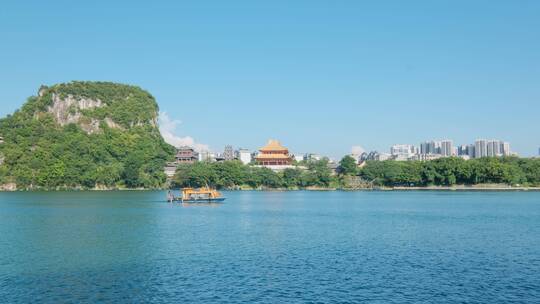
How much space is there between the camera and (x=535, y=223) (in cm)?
3569

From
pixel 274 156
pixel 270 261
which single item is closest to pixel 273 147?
pixel 274 156

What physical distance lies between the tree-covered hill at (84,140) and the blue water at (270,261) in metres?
65.9

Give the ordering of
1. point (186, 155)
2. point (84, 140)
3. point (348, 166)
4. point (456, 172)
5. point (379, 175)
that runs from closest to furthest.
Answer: point (456, 172)
point (379, 175)
point (348, 166)
point (84, 140)
point (186, 155)

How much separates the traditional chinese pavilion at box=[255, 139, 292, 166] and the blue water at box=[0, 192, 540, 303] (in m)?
78.5

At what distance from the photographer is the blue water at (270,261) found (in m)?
16.2

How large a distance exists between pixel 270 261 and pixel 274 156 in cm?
9491

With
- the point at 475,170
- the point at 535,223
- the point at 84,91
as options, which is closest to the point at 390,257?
the point at 535,223

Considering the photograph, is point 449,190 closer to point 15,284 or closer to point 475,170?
point 475,170

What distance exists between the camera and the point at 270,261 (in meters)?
21.4

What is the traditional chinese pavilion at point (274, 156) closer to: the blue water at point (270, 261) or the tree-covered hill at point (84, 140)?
the tree-covered hill at point (84, 140)

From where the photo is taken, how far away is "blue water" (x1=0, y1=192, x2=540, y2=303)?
16.2 m

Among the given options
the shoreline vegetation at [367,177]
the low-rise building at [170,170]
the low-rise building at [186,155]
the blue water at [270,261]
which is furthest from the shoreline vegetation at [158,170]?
the blue water at [270,261]

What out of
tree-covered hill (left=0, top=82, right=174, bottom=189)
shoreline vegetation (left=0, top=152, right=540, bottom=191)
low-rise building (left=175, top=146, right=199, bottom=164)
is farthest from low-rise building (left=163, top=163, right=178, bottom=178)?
low-rise building (left=175, top=146, right=199, bottom=164)

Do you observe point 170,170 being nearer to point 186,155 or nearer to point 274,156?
point 186,155
